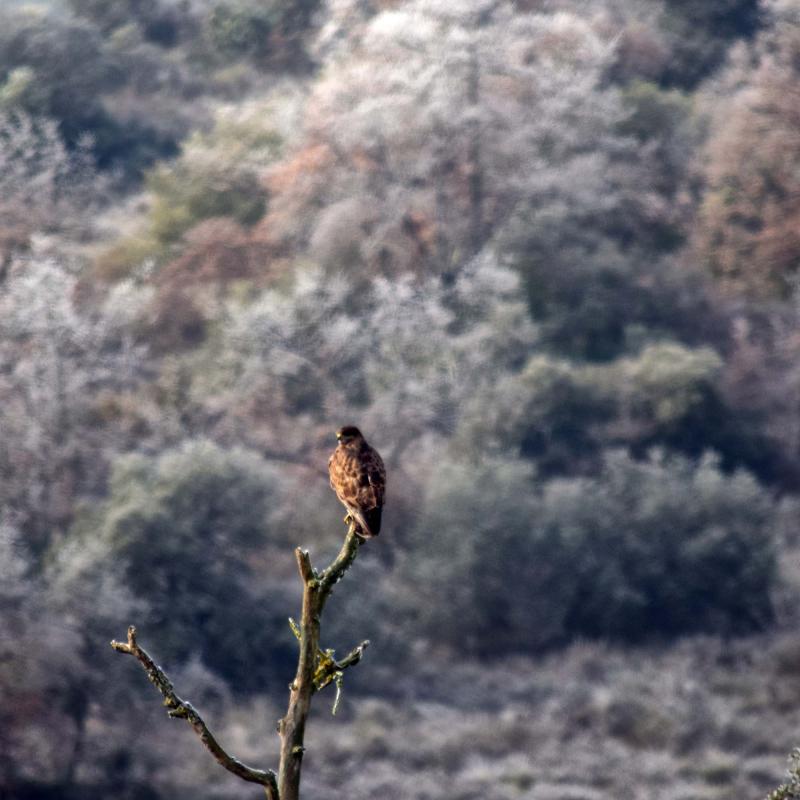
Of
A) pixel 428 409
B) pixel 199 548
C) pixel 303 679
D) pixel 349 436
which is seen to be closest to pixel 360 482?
A: pixel 349 436

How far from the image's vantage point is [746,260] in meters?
24.4

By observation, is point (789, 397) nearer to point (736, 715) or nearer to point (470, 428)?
point (470, 428)

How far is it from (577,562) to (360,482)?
53.9 ft

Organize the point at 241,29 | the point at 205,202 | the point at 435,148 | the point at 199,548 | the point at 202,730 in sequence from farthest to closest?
the point at 241,29 → the point at 205,202 → the point at 435,148 → the point at 199,548 → the point at 202,730

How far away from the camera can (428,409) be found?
22562 mm

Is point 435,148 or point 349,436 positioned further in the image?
point 435,148

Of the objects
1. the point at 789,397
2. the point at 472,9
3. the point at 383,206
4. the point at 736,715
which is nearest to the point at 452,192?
the point at 383,206

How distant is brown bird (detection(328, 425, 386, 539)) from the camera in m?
4.37

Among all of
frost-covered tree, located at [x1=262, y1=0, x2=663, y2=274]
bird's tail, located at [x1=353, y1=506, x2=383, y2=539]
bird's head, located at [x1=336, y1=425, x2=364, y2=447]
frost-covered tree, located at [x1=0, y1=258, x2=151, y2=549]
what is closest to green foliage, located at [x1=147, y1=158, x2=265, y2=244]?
frost-covered tree, located at [x1=262, y1=0, x2=663, y2=274]

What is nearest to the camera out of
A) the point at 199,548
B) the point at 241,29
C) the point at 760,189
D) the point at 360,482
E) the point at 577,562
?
the point at 360,482

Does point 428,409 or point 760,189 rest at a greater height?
point 760,189

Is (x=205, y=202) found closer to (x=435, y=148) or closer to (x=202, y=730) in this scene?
(x=435, y=148)

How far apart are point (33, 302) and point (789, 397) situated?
13.7 m

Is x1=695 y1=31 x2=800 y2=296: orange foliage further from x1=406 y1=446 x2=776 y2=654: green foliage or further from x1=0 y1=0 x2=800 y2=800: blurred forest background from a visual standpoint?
x1=406 y1=446 x2=776 y2=654: green foliage
